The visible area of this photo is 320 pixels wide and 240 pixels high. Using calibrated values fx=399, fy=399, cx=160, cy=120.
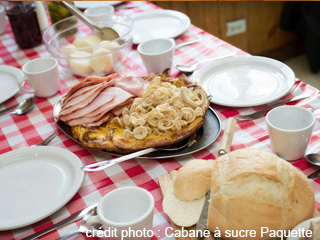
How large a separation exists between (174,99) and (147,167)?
23cm

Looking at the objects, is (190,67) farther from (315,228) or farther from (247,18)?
(247,18)

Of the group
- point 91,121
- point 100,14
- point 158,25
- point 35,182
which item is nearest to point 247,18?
point 158,25

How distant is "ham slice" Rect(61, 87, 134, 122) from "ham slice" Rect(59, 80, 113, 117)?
0.03 feet

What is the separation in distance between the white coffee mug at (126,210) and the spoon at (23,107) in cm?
77

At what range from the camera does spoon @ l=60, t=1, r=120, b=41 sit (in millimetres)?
1852

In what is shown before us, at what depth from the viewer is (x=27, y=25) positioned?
1992mm

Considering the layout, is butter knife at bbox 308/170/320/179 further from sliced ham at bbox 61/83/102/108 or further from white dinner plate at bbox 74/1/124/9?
white dinner plate at bbox 74/1/124/9

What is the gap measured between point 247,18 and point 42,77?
2.26 metres

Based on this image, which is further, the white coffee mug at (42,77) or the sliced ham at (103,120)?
the white coffee mug at (42,77)

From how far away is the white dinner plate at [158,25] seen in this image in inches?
77.7

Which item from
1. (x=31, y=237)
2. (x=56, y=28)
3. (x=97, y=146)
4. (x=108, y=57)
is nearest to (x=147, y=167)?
(x=97, y=146)

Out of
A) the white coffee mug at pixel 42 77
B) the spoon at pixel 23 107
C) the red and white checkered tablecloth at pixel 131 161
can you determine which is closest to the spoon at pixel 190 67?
the red and white checkered tablecloth at pixel 131 161

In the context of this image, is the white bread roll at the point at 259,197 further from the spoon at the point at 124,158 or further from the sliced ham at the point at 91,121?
the sliced ham at the point at 91,121

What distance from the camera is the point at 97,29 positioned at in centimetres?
187
